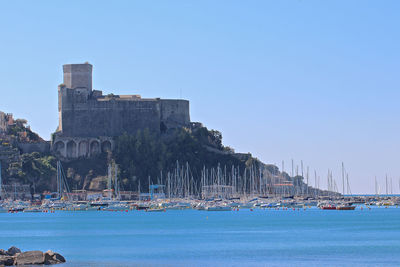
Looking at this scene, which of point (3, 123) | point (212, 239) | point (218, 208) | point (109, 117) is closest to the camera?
point (212, 239)

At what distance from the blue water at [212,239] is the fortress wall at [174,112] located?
32.5 meters

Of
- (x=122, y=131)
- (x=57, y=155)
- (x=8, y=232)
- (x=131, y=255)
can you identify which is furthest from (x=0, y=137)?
(x=131, y=255)

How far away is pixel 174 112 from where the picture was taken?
148m

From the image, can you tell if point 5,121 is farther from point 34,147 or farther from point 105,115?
point 105,115

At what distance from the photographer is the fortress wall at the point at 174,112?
14688 centimetres

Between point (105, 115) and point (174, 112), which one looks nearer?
point (105, 115)

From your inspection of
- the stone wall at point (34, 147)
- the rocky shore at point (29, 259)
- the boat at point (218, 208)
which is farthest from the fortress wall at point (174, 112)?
the rocky shore at point (29, 259)

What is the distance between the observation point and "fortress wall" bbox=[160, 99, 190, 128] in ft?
482

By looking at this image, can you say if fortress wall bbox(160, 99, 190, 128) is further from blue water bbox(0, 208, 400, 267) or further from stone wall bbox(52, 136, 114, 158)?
blue water bbox(0, 208, 400, 267)

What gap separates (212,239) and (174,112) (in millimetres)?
73369

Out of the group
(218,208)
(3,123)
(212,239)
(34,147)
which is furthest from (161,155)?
(212,239)

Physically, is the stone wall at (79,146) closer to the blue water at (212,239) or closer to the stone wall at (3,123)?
the stone wall at (3,123)

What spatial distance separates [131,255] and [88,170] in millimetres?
80654

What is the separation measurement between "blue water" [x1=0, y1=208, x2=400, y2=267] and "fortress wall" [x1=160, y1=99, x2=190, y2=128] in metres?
32.5
